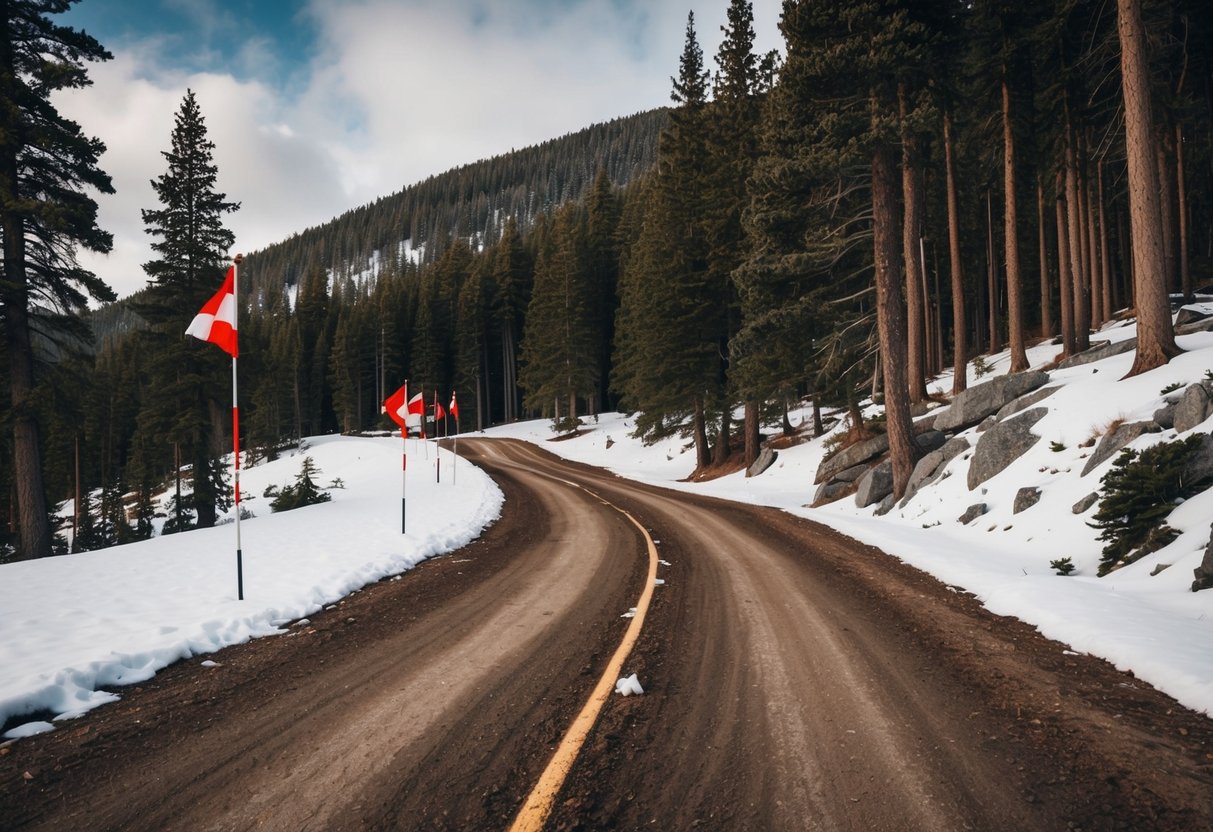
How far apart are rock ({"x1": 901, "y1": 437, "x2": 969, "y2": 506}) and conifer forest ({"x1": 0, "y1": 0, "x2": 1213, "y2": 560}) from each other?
0.60 m

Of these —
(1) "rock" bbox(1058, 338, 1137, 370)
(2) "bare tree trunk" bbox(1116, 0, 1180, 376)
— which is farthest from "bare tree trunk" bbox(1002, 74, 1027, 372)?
(2) "bare tree trunk" bbox(1116, 0, 1180, 376)

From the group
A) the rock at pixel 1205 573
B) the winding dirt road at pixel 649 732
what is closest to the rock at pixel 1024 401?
the rock at pixel 1205 573

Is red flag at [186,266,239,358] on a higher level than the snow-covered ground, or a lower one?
higher

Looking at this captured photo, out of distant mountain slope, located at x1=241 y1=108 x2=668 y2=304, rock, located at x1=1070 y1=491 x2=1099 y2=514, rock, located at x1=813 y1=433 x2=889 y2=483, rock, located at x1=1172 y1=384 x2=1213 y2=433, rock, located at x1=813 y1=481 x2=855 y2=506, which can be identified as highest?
distant mountain slope, located at x1=241 y1=108 x2=668 y2=304

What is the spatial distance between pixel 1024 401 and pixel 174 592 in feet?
57.3

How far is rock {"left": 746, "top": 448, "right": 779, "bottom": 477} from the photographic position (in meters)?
23.2

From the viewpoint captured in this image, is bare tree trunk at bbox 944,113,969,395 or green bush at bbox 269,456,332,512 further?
bare tree trunk at bbox 944,113,969,395

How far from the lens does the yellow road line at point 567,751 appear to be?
100 inches

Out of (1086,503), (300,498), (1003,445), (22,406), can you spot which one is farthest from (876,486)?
(22,406)

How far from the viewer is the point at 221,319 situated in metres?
7.27

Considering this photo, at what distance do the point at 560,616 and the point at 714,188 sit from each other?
23592 millimetres

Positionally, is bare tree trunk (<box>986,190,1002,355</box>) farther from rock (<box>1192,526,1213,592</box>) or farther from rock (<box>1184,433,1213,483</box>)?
rock (<box>1192,526,1213,592</box>)

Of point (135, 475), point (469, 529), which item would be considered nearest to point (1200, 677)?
point (469, 529)

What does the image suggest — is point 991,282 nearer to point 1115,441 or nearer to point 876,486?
point 876,486
